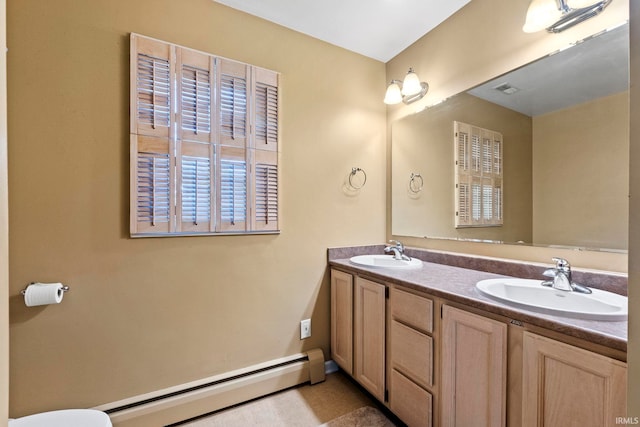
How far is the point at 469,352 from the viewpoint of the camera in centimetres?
109

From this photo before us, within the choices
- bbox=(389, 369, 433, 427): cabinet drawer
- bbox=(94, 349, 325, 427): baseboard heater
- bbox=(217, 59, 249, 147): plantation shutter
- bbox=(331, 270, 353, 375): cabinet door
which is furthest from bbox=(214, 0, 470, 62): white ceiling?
bbox=(94, 349, 325, 427): baseboard heater

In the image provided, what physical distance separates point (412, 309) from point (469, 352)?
302mm

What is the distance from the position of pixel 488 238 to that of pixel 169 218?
1.85 meters

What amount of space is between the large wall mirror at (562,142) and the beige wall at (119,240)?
113 cm

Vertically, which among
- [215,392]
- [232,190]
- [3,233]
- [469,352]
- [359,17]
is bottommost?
[215,392]

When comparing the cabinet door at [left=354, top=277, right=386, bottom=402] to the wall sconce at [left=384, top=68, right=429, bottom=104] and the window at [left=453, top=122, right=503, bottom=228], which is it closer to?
the window at [left=453, top=122, right=503, bottom=228]

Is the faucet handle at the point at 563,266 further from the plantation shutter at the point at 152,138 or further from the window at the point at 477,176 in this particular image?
the plantation shutter at the point at 152,138

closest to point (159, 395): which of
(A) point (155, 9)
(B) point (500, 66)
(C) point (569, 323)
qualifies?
(C) point (569, 323)

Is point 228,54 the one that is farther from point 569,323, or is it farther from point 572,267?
point 572,267

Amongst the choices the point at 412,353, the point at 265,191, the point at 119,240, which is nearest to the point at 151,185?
the point at 119,240

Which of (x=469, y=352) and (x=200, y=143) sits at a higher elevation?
(x=200, y=143)

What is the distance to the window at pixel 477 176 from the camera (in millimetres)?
1589

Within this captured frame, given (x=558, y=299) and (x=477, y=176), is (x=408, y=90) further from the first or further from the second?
(x=558, y=299)

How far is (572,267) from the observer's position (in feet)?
4.19
